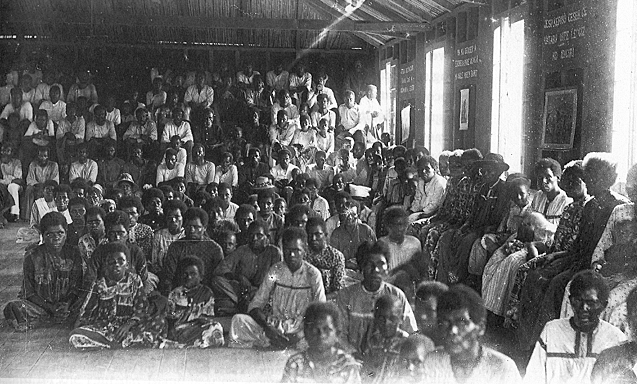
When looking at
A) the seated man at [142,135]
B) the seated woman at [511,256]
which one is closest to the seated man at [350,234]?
the seated woman at [511,256]

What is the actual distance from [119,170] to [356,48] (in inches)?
78.9

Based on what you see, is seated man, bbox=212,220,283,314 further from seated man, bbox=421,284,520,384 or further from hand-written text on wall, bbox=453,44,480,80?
hand-written text on wall, bbox=453,44,480,80

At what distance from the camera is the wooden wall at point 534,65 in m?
5.12

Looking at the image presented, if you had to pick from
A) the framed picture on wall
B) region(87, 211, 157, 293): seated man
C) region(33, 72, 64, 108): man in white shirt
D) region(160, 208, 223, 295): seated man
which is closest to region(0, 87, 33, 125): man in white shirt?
region(33, 72, 64, 108): man in white shirt

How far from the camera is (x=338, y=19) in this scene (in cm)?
555

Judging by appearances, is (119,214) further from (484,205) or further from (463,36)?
(463,36)

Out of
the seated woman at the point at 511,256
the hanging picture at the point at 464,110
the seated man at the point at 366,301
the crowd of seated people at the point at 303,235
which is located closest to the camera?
the crowd of seated people at the point at 303,235

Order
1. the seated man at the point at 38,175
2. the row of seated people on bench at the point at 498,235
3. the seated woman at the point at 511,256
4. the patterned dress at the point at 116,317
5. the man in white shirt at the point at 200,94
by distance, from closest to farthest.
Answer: the row of seated people on bench at the point at 498,235, the patterned dress at the point at 116,317, the seated woman at the point at 511,256, the seated man at the point at 38,175, the man in white shirt at the point at 200,94

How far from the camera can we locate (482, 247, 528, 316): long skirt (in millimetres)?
4539

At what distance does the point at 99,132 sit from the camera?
19.2 feet

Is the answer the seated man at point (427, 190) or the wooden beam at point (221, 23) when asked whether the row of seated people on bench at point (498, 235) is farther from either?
the wooden beam at point (221, 23)

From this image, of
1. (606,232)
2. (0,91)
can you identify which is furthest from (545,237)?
(0,91)

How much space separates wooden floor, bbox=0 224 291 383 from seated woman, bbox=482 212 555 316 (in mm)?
1310

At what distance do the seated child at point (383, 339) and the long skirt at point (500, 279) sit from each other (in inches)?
37.3
